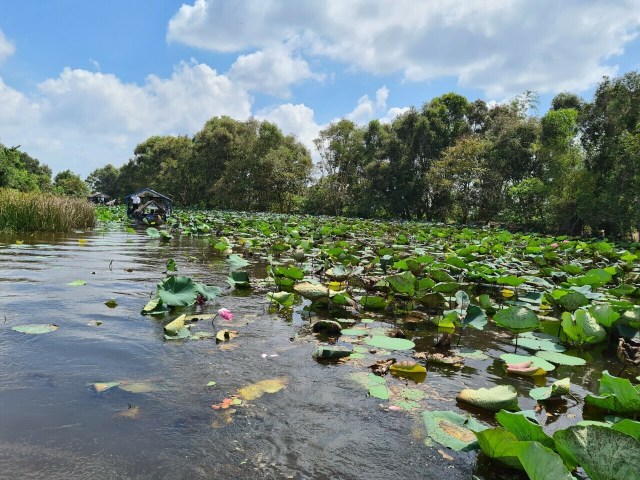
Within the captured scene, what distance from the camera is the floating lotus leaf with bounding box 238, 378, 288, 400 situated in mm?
2172

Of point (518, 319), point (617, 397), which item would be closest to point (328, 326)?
point (518, 319)

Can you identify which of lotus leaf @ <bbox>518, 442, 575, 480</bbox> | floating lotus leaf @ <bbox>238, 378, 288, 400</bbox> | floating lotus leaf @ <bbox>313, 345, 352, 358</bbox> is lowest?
floating lotus leaf @ <bbox>238, 378, 288, 400</bbox>

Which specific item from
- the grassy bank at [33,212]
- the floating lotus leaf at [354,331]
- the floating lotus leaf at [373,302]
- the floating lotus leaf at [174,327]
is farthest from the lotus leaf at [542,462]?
the grassy bank at [33,212]

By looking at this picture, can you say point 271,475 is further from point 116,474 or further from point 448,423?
point 448,423

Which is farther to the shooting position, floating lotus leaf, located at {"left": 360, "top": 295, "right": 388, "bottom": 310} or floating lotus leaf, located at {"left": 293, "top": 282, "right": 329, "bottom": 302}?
floating lotus leaf, located at {"left": 360, "top": 295, "right": 388, "bottom": 310}

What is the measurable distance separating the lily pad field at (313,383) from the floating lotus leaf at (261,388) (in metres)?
0.01

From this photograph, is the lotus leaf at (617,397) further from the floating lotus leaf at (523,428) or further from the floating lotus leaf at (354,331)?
the floating lotus leaf at (354,331)

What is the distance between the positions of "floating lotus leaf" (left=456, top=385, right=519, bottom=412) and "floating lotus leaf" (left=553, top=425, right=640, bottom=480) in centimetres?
71

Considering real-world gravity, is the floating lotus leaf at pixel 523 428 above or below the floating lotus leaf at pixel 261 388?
above

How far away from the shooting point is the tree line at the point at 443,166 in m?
15.4

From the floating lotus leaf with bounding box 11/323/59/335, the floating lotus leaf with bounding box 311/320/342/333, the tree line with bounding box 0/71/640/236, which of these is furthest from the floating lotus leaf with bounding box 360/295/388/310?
the tree line with bounding box 0/71/640/236

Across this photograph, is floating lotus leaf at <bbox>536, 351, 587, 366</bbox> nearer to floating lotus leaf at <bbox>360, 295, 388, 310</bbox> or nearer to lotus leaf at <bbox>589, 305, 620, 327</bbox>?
lotus leaf at <bbox>589, 305, 620, 327</bbox>

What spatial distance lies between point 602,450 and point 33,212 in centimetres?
1278

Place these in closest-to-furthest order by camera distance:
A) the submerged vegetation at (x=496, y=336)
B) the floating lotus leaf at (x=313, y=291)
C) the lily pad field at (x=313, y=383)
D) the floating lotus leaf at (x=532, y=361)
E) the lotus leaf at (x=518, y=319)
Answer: the submerged vegetation at (x=496, y=336) → the lily pad field at (x=313, y=383) → the floating lotus leaf at (x=532, y=361) → the lotus leaf at (x=518, y=319) → the floating lotus leaf at (x=313, y=291)
